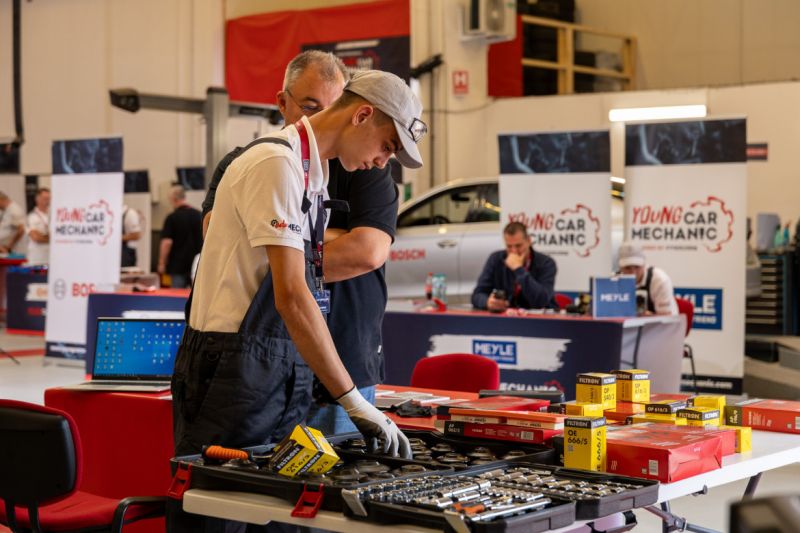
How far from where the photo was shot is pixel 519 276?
6527mm

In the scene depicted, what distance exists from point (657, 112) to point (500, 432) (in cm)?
930

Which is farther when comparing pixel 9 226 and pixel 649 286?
pixel 9 226

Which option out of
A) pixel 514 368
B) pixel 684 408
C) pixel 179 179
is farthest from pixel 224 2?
pixel 684 408

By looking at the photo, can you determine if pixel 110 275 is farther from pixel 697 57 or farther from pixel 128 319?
pixel 697 57

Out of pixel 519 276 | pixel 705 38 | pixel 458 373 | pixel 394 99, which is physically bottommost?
pixel 458 373

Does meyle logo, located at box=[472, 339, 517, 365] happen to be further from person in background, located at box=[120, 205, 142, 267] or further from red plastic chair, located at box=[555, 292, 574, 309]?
person in background, located at box=[120, 205, 142, 267]

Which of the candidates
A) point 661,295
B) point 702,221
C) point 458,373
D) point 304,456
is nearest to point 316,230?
point 304,456

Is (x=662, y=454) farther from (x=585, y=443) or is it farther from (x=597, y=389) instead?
(x=597, y=389)

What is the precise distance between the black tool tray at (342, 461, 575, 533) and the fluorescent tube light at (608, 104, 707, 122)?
9649 mm

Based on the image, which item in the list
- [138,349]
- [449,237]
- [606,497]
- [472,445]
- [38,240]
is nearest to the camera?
[606,497]

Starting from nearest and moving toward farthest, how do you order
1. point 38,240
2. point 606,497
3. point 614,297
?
1. point 606,497
2. point 614,297
3. point 38,240

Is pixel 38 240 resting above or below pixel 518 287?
above

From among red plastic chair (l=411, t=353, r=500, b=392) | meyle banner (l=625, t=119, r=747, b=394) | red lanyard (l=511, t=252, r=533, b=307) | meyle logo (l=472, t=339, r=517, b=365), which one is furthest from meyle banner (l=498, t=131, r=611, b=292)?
red plastic chair (l=411, t=353, r=500, b=392)

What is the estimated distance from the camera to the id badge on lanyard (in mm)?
2162
